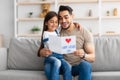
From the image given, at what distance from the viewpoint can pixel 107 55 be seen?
8.59 ft

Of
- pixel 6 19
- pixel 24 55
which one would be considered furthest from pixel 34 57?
pixel 6 19

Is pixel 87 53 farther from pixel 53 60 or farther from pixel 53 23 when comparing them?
pixel 53 23

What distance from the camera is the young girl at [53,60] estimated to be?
87.1 inches

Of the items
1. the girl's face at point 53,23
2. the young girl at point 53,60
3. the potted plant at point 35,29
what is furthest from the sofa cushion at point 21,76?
the potted plant at point 35,29

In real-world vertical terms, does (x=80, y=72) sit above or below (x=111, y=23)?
below

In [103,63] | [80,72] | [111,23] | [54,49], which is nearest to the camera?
[80,72]

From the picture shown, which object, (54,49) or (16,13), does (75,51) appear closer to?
(54,49)

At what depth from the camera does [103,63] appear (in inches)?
102

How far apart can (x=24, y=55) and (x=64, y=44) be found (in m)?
0.64

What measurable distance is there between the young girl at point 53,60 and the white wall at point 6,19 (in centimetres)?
301

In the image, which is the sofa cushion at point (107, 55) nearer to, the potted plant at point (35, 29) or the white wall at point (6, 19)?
the potted plant at point (35, 29)

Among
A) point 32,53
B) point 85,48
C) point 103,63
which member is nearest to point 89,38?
point 85,48

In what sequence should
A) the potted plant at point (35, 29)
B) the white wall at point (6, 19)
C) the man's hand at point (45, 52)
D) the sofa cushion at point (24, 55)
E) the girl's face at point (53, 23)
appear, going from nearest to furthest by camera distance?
the man's hand at point (45, 52), the girl's face at point (53, 23), the sofa cushion at point (24, 55), the potted plant at point (35, 29), the white wall at point (6, 19)

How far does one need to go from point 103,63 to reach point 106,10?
295 centimetres
